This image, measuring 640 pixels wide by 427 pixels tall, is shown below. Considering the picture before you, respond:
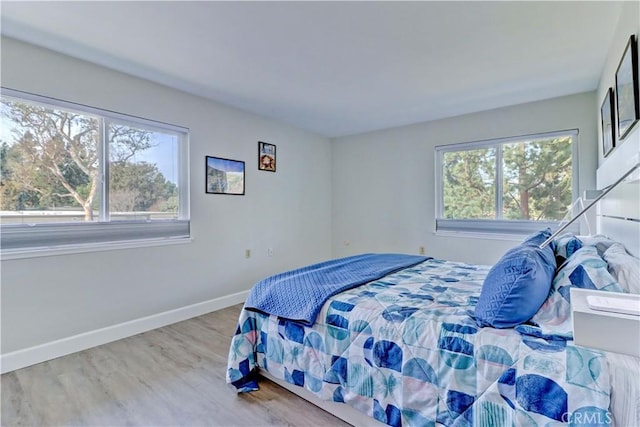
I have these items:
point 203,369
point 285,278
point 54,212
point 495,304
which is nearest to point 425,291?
point 495,304

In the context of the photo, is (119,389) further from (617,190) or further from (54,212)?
(617,190)

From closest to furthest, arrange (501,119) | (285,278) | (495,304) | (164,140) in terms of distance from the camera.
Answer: (495,304) → (285,278) → (164,140) → (501,119)

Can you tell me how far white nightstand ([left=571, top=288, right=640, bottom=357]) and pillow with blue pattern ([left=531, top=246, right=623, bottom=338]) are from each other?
15.3 inches

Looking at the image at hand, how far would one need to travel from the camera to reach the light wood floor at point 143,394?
1728mm

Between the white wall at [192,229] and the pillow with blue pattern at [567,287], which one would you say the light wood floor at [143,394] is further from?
the pillow with blue pattern at [567,287]

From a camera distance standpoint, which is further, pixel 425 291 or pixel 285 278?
pixel 285 278

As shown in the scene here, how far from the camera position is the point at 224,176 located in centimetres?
371

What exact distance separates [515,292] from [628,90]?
1491mm

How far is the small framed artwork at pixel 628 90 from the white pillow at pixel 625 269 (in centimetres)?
75

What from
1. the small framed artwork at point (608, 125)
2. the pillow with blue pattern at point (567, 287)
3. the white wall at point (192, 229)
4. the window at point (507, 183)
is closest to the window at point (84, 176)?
the white wall at point (192, 229)

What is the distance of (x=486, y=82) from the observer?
3027 millimetres

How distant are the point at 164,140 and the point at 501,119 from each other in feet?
12.9

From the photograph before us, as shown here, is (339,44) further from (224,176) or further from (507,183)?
(507,183)

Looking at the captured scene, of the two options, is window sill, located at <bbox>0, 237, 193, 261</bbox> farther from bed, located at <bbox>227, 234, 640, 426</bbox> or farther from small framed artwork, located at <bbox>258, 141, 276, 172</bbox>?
bed, located at <bbox>227, 234, 640, 426</bbox>
